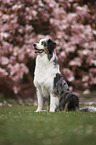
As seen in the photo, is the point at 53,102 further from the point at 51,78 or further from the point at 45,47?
the point at 45,47

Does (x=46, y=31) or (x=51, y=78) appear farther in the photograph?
(x=46, y=31)

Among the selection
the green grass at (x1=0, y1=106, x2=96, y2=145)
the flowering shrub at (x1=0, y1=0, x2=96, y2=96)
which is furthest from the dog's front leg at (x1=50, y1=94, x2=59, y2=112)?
the flowering shrub at (x1=0, y1=0, x2=96, y2=96)

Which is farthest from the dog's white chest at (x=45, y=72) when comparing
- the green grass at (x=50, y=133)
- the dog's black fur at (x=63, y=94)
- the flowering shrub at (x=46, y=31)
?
the flowering shrub at (x=46, y=31)

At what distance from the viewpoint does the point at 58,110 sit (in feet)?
18.5

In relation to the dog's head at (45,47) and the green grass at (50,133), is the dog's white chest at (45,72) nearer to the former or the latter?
the dog's head at (45,47)

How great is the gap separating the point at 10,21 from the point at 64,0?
1.99 meters

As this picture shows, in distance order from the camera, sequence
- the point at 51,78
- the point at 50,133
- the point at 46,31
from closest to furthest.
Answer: the point at 50,133, the point at 51,78, the point at 46,31

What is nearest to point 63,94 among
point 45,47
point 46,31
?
point 45,47

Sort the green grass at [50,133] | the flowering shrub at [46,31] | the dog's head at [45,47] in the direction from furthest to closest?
the flowering shrub at [46,31] → the dog's head at [45,47] → the green grass at [50,133]

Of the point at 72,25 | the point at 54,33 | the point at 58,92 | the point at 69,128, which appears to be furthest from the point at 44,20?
the point at 69,128

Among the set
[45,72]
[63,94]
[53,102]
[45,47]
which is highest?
[45,47]

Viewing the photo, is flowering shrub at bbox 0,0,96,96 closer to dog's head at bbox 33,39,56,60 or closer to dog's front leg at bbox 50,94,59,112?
dog's head at bbox 33,39,56,60

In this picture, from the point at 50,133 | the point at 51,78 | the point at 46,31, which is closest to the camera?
the point at 50,133

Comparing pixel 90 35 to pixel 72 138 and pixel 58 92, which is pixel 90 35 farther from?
pixel 72 138
